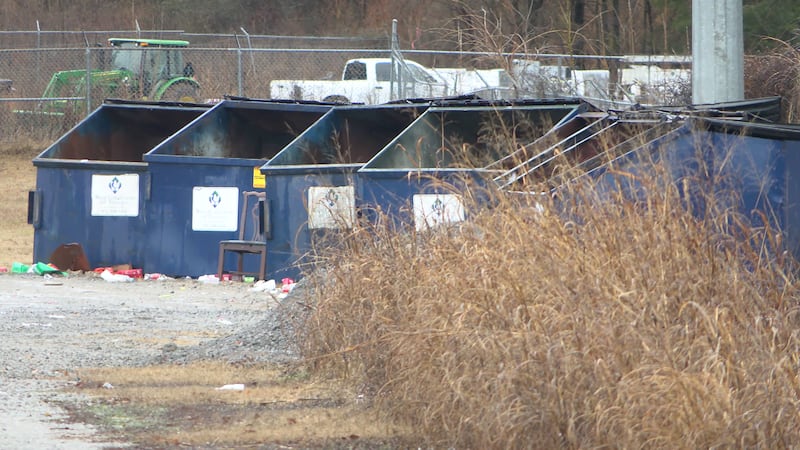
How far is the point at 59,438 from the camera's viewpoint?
5957 mm

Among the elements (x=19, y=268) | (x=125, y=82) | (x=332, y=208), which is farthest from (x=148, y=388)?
(x=125, y=82)

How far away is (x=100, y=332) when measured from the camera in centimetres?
972

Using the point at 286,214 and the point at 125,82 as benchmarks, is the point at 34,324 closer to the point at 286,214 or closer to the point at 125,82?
the point at 286,214

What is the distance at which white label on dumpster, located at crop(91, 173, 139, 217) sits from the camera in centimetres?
1380

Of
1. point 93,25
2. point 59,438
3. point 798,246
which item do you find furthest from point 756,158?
point 93,25

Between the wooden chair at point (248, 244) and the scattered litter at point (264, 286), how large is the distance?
0.19 metres

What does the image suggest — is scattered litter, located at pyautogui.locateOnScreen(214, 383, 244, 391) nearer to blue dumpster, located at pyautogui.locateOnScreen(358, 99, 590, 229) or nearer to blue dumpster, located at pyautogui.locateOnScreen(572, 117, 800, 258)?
blue dumpster, located at pyautogui.locateOnScreen(572, 117, 800, 258)

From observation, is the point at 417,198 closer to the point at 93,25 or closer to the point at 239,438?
the point at 239,438

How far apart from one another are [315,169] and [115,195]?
2.73 m

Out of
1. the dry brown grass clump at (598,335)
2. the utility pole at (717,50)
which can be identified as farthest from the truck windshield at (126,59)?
the dry brown grass clump at (598,335)

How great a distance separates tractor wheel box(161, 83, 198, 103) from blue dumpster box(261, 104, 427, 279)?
32.6 feet

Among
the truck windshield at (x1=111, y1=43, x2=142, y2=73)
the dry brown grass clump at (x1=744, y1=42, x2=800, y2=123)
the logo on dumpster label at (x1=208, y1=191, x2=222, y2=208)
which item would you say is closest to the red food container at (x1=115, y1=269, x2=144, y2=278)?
the logo on dumpster label at (x1=208, y1=191, x2=222, y2=208)

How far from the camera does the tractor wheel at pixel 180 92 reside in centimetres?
2397

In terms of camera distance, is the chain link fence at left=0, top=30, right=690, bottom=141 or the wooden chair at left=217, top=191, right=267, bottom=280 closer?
the wooden chair at left=217, top=191, right=267, bottom=280
